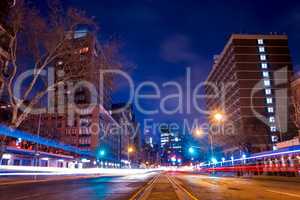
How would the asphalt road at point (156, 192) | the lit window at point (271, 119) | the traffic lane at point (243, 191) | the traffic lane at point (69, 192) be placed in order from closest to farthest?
the traffic lane at point (243, 191) < the asphalt road at point (156, 192) < the traffic lane at point (69, 192) < the lit window at point (271, 119)

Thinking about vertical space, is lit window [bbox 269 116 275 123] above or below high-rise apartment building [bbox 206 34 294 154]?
below

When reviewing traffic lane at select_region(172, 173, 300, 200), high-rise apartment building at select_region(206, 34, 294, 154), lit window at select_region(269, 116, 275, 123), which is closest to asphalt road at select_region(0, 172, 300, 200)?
traffic lane at select_region(172, 173, 300, 200)

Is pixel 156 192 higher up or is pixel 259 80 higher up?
pixel 259 80

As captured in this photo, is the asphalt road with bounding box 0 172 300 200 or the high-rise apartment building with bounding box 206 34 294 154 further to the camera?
the high-rise apartment building with bounding box 206 34 294 154

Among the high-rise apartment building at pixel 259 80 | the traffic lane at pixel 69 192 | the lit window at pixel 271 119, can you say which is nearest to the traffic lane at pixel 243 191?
the traffic lane at pixel 69 192

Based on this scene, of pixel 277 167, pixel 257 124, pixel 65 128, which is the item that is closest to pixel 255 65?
pixel 257 124

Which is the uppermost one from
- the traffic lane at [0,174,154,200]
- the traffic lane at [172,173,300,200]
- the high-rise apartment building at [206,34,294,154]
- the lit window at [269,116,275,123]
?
the high-rise apartment building at [206,34,294,154]

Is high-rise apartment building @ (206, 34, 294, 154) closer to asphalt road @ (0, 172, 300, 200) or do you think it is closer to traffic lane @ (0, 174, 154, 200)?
asphalt road @ (0, 172, 300, 200)

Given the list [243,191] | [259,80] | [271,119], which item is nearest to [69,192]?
[243,191]

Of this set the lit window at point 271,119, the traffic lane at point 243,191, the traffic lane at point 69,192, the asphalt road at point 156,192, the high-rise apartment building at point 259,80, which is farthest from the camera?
the high-rise apartment building at point 259,80

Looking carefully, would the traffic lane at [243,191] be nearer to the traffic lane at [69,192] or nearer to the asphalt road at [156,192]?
the asphalt road at [156,192]

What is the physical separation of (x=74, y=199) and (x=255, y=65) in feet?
398

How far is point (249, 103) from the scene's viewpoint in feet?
400

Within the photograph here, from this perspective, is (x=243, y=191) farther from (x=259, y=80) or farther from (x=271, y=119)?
(x=259, y=80)
